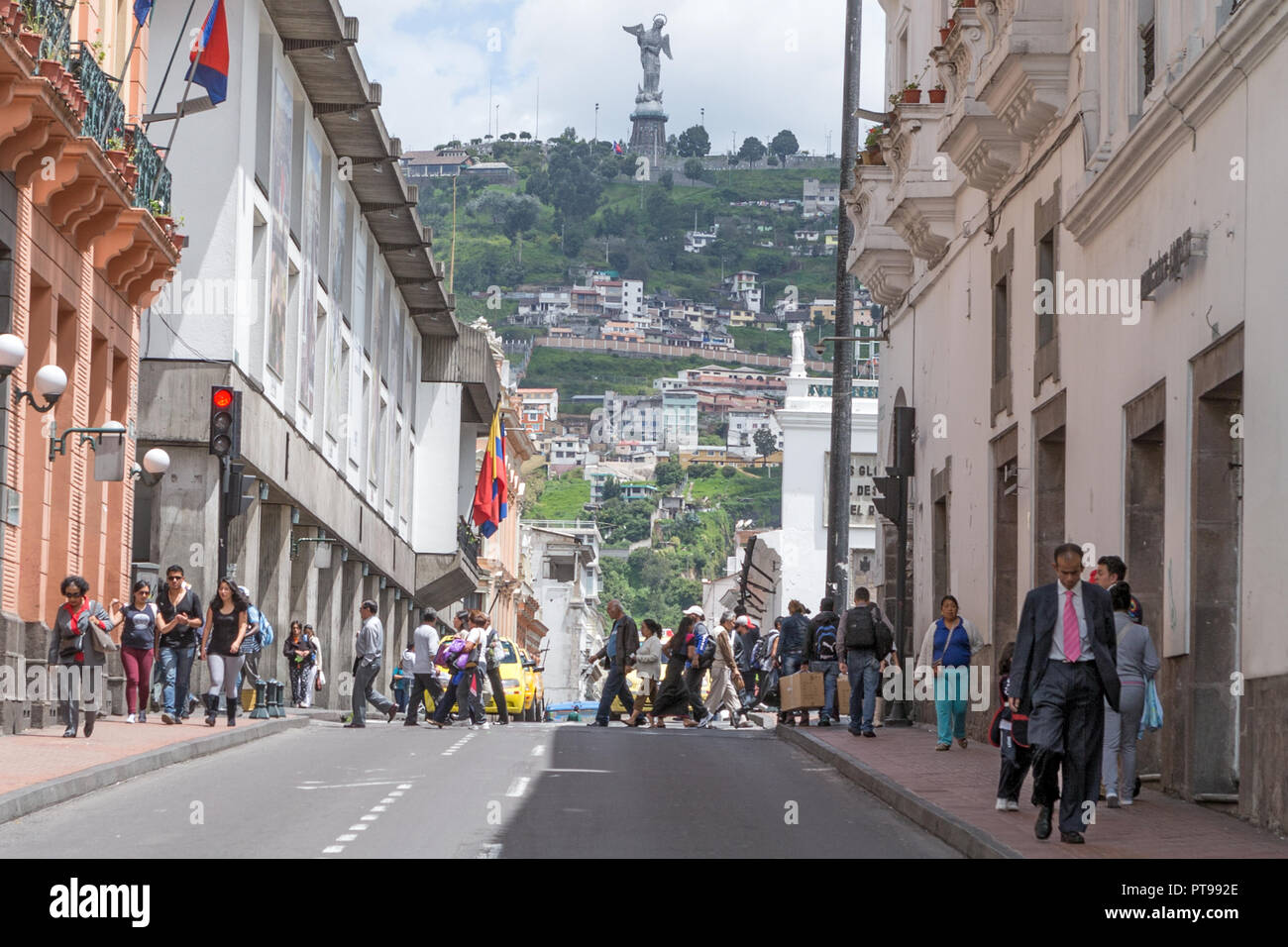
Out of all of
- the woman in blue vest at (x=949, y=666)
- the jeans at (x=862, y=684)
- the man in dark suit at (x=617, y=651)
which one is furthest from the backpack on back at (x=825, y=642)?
the woman in blue vest at (x=949, y=666)

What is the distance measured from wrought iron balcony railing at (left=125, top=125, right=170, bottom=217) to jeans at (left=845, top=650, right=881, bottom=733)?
11.1 meters

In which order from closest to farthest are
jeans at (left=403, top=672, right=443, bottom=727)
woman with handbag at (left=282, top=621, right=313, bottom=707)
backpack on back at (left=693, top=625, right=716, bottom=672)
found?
jeans at (left=403, top=672, right=443, bottom=727) < backpack on back at (left=693, top=625, right=716, bottom=672) < woman with handbag at (left=282, top=621, right=313, bottom=707)

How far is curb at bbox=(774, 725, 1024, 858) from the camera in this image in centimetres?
1315

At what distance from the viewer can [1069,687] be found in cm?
1342

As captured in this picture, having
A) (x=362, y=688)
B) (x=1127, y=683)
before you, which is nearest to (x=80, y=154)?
(x=362, y=688)

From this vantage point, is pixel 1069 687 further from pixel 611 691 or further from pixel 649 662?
pixel 649 662

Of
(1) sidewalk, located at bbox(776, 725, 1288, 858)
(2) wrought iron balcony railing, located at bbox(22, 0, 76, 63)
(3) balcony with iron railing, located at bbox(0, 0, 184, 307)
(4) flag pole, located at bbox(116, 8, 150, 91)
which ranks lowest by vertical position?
(1) sidewalk, located at bbox(776, 725, 1288, 858)

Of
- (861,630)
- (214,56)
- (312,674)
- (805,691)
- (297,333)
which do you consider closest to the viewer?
(861,630)

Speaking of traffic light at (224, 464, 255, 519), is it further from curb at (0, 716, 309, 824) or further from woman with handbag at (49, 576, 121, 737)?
woman with handbag at (49, 576, 121, 737)

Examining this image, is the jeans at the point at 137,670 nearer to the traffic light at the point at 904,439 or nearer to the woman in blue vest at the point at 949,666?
the woman in blue vest at the point at 949,666

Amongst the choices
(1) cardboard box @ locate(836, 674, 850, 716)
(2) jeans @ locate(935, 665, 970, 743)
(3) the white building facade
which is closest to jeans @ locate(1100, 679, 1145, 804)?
(2) jeans @ locate(935, 665, 970, 743)

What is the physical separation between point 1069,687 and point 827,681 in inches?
588
